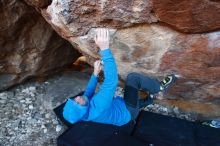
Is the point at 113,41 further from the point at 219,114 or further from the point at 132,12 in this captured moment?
the point at 219,114

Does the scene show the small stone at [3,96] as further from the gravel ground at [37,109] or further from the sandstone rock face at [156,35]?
the sandstone rock face at [156,35]

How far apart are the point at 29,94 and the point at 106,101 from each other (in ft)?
4.33

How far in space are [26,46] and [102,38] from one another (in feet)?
4.01

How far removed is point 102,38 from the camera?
9.50 ft

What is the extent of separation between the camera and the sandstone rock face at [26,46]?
3.51m

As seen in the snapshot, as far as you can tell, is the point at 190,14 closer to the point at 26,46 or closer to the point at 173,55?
the point at 173,55

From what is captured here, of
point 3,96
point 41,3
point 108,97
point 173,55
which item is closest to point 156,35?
point 173,55

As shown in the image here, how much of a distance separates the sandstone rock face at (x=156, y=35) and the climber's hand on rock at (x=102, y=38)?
0.22 feet

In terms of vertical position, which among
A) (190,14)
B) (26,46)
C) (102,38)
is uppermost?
(190,14)

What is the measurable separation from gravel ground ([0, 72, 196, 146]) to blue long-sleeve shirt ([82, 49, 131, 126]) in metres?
0.50

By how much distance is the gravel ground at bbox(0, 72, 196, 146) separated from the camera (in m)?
3.35

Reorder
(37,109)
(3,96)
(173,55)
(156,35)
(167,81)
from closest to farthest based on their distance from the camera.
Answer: (156,35), (173,55), (167,81), (37,109), (3,96)

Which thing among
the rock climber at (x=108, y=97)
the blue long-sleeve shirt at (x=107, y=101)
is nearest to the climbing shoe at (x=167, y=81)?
the rock climber at (x=108, y=97)

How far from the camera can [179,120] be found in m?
3.42
